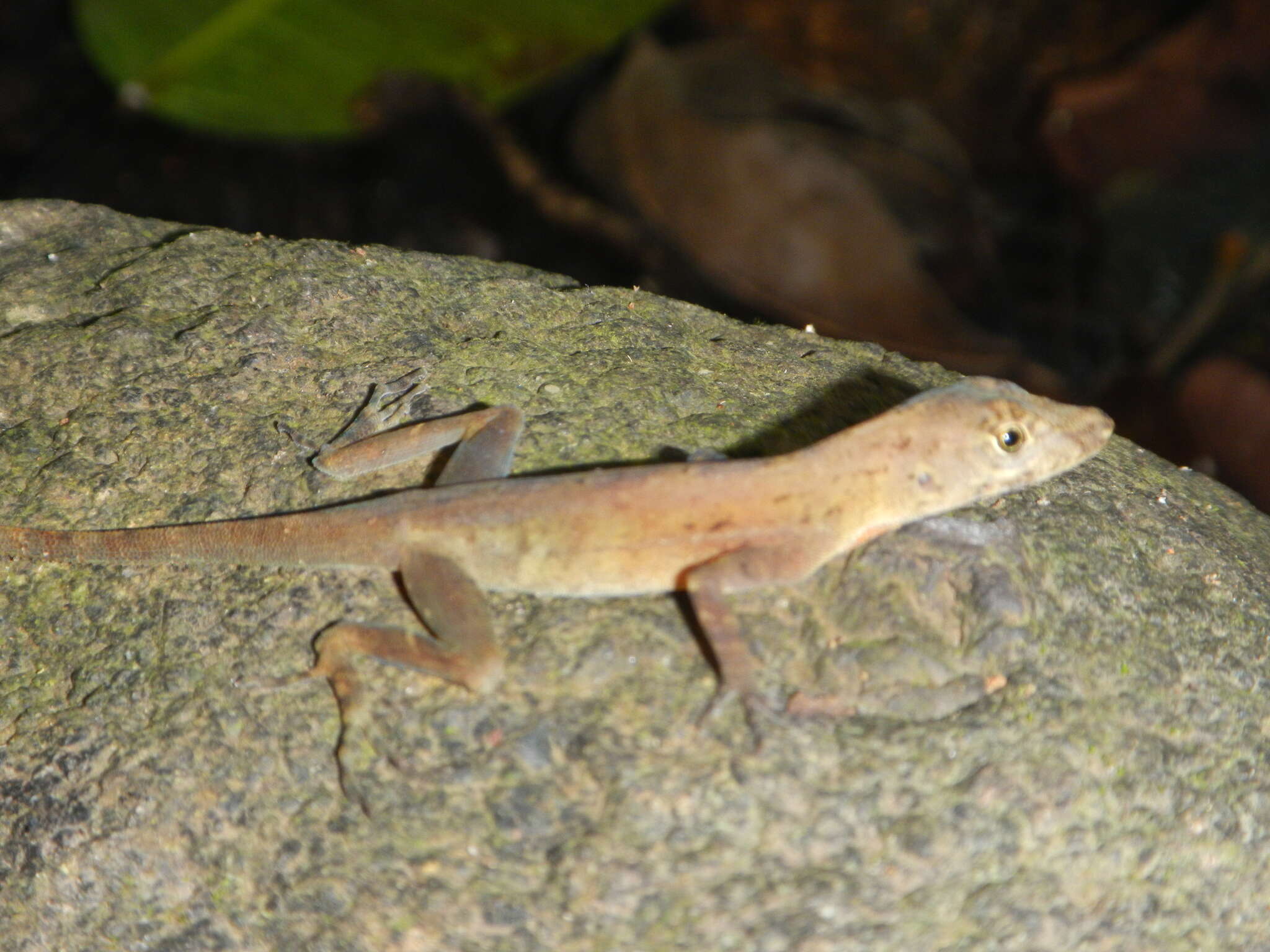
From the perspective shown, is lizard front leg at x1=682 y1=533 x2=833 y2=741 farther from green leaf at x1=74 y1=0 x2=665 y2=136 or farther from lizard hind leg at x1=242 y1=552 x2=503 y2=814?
green leaf at x1=74 y1=0 x2=665 y2=136

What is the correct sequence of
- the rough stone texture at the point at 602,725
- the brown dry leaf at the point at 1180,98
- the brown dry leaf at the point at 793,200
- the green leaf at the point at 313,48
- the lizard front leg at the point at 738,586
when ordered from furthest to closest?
the brown dry leaf at the point at 1180,98
the brown dry leaf at the point at 793,200
the green leaf at the point at 313,48
the lizard front leg at the point at 738,586
the rough stone texture at the point at 602,725

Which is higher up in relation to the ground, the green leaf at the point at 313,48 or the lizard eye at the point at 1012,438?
the lizard eye at the point at 1012,438

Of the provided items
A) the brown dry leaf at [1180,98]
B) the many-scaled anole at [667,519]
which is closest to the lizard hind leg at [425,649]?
the many-scaled anole at [667,519]

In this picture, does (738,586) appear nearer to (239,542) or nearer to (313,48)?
(239,542)

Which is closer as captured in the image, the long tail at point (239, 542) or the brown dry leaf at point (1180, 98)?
the long tail at point (239, 542)

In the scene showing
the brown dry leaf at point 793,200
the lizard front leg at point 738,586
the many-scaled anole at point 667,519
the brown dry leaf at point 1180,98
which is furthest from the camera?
the brown dry leaf at point 1180,98

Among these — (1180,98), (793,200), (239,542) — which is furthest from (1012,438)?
(1180,98)

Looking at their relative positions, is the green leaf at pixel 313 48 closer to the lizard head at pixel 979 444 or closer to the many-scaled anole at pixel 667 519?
the many-scaled anole at pixel 667 519
